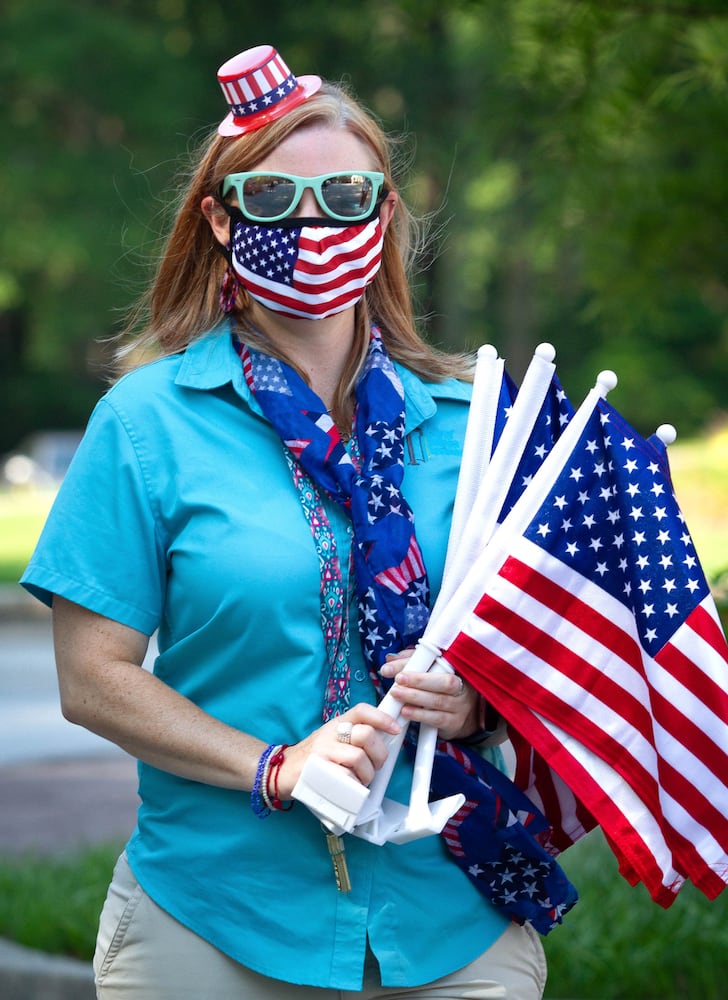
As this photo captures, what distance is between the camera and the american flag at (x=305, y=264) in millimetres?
2738

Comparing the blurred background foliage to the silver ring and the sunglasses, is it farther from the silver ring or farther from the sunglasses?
the silver ring

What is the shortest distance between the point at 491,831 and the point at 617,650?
38 centimetres

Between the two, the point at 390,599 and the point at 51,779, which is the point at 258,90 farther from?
the point at 51,779

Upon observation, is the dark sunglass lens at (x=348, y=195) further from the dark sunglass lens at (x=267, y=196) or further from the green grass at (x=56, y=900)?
the green grass at (x=56, y=900)

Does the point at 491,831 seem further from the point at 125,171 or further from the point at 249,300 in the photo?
the point at 125,171

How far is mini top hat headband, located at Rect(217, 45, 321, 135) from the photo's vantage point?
8.79 feet

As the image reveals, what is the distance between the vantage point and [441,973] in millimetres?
2535

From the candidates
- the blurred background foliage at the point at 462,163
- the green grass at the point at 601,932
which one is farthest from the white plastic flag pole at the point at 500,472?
Answer: the green grass at the point at 601,932

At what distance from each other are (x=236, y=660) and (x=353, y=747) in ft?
0.91

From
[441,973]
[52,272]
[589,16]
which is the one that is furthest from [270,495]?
[52,272]

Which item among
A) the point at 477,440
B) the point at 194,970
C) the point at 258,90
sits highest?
the point at 258,90

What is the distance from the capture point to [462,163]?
22.9m

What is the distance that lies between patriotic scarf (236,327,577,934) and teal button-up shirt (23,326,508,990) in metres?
0.03

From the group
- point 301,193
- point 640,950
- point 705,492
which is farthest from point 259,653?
point 705,492
